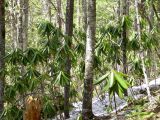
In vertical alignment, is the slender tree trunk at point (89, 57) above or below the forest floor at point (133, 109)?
above

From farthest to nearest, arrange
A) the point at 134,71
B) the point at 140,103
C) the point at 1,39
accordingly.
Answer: the point at 134,71 → the point at 140,103 → the point at 1,39

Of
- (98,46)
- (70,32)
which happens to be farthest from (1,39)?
(98,46)

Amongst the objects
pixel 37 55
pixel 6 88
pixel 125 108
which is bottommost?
pixel 125 108

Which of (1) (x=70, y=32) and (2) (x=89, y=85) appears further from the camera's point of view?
(1) (x=70, y=32)

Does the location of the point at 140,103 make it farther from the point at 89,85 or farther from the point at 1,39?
the point at 1,39

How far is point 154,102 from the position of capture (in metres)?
7.10

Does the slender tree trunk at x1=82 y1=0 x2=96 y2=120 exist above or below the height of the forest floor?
above

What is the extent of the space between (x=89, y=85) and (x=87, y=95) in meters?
0.20

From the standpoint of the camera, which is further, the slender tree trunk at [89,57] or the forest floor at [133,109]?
the slender tree trunk at [89,57]

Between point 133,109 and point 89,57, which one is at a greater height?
point 89,57

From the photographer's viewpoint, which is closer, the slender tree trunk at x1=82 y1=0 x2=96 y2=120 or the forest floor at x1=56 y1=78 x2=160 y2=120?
the forest floor at x1=56 y1=78 x2=160 y2=120

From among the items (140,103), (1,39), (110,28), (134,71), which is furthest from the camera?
(134,71)

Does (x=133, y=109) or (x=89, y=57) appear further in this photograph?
(x=133, y=109)

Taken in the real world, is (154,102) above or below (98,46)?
below
